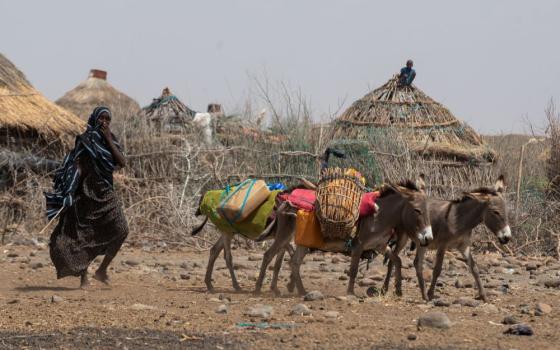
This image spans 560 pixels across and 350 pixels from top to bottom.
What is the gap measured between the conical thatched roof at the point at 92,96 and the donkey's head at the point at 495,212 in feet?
63.0

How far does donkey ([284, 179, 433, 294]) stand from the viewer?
9273 mm

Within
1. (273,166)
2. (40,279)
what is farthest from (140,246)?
(40,279)

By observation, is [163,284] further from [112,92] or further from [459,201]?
[112,92]

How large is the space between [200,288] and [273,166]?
5.23 metres

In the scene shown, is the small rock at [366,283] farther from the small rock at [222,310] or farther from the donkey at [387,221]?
the small rock at [222,310]

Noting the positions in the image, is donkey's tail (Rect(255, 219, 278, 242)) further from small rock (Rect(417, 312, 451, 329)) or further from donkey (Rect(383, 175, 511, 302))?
small rock (Rect(417, 312, 451, 329))

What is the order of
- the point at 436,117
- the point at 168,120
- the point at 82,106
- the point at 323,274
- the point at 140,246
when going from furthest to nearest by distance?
the point at 82,106 → the point at 168,120 → the point at 436,117 → the point at 140,246 → the point at 323,274

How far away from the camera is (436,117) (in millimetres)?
17203

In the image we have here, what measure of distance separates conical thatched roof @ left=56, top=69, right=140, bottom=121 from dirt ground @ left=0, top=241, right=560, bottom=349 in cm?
1568

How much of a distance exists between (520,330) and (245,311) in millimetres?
2375

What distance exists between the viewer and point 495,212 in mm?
9375

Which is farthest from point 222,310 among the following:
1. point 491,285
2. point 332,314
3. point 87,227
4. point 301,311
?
point 491,285

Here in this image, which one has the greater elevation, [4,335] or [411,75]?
[411,75]

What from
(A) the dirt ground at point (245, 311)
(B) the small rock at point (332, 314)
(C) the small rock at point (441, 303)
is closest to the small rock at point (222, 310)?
(A) the dirt ground at point (245, 311)
